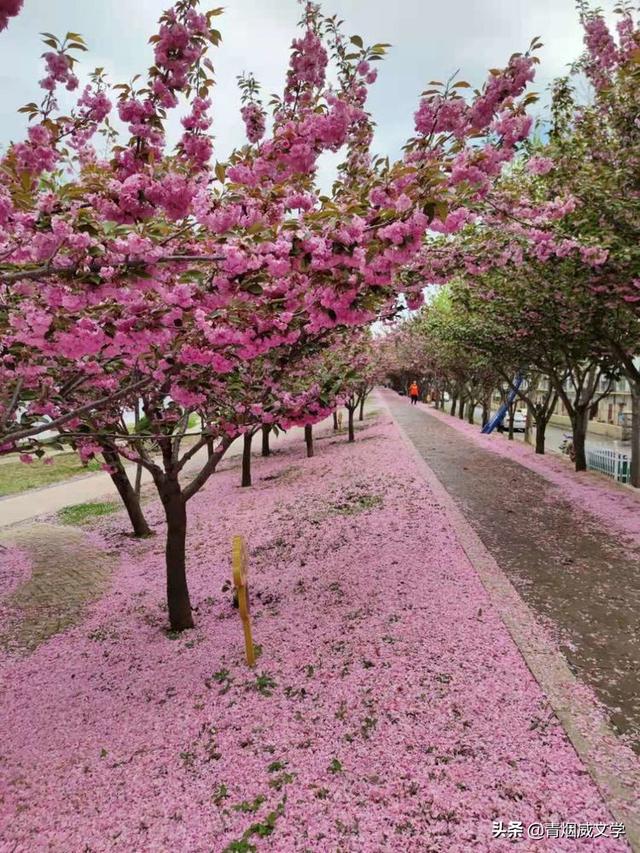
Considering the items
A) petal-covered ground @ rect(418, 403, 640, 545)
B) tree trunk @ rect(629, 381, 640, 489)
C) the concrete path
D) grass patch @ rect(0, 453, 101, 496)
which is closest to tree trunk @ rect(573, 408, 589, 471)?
petal-covered ground @ rect(418, 403, 640, 545)

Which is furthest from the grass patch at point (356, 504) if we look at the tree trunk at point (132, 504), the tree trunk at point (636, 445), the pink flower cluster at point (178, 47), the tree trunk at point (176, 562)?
the pink flower cluster at point (178, 47)

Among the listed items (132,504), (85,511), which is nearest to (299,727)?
(132,504)

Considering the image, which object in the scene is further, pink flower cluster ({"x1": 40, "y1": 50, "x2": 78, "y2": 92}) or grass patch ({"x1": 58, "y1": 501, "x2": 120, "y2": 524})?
grass patch ({"x1": 58, "y1": 501, "x2": 120, "y2": 524})

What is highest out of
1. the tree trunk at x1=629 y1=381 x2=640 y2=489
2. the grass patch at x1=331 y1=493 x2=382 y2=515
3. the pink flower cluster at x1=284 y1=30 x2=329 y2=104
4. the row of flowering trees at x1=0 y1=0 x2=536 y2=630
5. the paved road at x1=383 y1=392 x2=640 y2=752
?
the pink flower cluster at x1=284 y1=30 x2=329 y2=104

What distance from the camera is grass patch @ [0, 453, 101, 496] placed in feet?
53.9

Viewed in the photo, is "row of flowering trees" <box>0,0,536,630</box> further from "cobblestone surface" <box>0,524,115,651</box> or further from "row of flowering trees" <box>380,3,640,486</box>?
"cobblestone surface" <box>0,524,115,651</box>

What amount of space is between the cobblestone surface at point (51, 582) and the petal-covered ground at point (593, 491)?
7.79 metres

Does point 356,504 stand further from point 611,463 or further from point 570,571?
point 611,463

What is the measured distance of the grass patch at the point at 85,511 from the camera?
11962mm

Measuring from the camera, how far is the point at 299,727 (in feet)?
12.2

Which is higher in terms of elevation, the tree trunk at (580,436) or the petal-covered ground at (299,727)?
the tree trunk at (580,436)

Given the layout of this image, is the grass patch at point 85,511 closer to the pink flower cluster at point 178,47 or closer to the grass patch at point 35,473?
the grass patch at point 35,473

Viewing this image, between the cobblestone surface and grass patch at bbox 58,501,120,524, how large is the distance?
147 cm

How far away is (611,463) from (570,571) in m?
7.73
